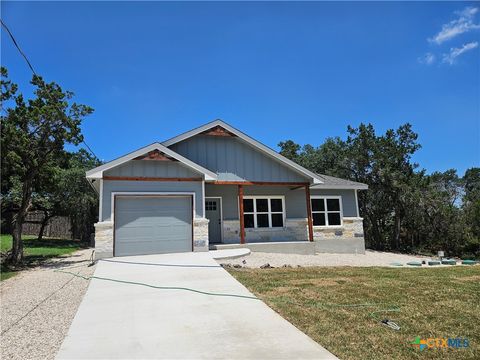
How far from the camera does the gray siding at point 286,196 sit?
16.3 meters

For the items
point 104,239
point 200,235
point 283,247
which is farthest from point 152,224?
point 283,247

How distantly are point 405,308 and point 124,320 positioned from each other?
4.66 metres

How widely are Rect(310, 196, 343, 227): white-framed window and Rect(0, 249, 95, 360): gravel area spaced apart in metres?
11.4

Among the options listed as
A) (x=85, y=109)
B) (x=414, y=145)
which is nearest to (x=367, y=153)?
(x=414, y=145)

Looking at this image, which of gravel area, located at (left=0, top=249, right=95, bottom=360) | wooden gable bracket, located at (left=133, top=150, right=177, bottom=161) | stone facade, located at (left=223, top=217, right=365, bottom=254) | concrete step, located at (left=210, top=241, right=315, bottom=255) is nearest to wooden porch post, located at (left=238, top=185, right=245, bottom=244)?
concrete step, located at (left=210, top=241, right=315, bottom=255)

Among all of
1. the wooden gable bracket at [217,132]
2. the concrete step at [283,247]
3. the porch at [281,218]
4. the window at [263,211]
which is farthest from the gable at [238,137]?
the concrete step at [283,247]

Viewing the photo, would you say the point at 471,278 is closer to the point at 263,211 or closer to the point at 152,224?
the point at 263,211

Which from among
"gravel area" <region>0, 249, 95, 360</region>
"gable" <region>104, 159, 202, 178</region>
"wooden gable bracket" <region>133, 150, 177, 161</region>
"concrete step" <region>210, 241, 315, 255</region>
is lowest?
"gravel area" <region>0, 249, 95, 360</region>

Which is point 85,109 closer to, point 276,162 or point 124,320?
point 276,162

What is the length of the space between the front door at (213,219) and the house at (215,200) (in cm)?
5

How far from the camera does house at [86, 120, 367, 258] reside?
486 inches

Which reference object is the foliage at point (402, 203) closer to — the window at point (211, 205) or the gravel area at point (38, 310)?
the window at point (211, 205)

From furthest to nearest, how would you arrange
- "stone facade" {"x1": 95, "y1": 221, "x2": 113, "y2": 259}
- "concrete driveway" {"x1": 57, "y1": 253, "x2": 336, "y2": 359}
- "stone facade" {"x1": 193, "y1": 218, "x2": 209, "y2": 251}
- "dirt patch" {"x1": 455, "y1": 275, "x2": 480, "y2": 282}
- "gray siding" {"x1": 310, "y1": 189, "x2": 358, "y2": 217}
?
"gray siding" {"x1": 310, "y1": 189, "x2": 358, "y2": 217} < "stone facade" {"x1": 193, "y1": 218, "x2": 209, "y2": 251} < "stone facade" {"x1": 95, "y1": 221, "x2": 113, "y2": 259} < "dirt patch" {"x1": 455, "y1": 275, "x2": 480, "y2": 282} < "concrete driveway" {"x1": 57, "y1": 253, "x2": 336, "y2": 359}

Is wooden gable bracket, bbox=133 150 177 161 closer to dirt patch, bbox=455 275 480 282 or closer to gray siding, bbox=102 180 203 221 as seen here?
gray siding, bbox=102 180 203 221
